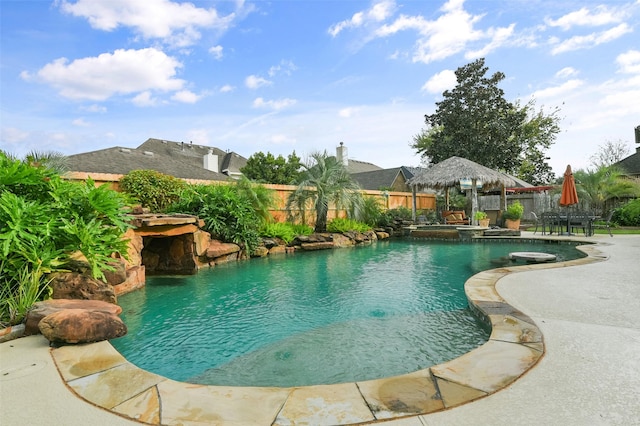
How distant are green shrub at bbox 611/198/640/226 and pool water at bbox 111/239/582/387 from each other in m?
11.9

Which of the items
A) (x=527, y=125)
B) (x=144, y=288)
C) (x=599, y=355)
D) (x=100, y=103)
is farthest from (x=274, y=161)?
(x=599, y=355)

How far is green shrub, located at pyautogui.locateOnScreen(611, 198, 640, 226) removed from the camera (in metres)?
13.8

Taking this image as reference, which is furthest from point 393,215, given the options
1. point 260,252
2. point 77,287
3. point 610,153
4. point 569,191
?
point 610,153

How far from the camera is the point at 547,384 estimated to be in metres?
1.91

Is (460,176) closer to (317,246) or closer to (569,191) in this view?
(569,191)

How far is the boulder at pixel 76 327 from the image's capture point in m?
2.70

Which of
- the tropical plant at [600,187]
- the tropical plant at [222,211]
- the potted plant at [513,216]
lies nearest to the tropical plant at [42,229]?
the tropical plant at [222,211]

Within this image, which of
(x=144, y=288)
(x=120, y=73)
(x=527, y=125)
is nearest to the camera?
(x=144, y=288)

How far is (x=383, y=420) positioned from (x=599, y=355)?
1.72 metres

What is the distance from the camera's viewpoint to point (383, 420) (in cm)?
163

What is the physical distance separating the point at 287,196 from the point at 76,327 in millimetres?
9504

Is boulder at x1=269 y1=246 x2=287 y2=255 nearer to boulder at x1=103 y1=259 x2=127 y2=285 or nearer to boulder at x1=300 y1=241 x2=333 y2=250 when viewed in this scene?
boulder at x1=300 y1=241 x2=333 y2=250

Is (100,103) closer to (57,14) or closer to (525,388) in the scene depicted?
(57,14)

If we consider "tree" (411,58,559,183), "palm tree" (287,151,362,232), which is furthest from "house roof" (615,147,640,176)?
"palm tree" (287,151,362,232)
